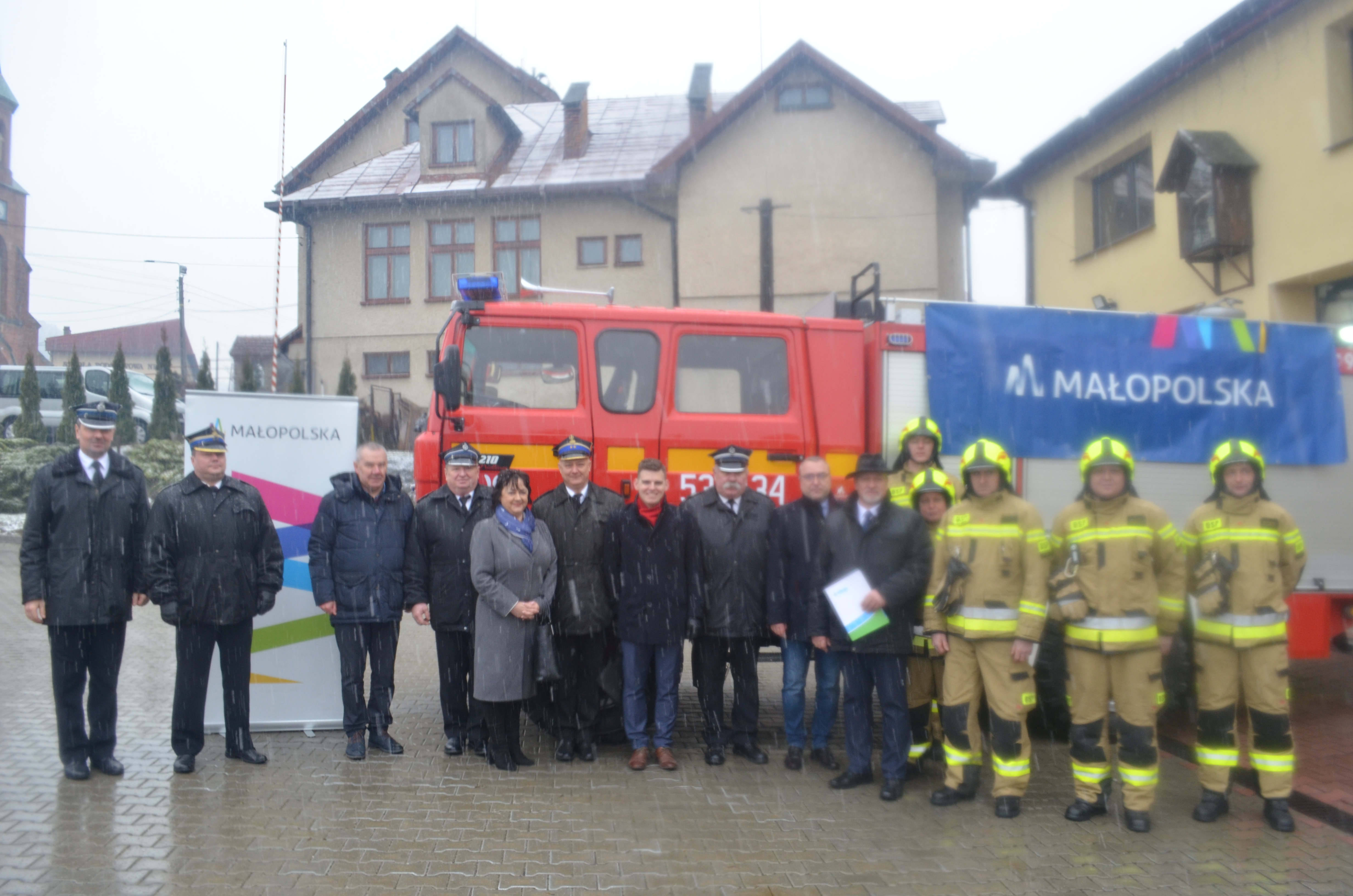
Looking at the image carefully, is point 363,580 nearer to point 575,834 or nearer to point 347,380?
point 575,834

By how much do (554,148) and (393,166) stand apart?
4356 millimetres

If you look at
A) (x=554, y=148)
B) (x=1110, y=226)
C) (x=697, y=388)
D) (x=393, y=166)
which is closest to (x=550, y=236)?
(x=554, y=148)

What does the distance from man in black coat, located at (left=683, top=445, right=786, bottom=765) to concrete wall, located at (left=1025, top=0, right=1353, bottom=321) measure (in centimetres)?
775

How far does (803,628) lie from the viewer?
586 centimetres

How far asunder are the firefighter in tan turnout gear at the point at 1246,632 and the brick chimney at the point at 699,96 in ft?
70.1

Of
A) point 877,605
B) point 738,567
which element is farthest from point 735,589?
point 877,605

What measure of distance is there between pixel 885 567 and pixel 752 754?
1.47 metres

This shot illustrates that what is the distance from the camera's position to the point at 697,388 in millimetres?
6418

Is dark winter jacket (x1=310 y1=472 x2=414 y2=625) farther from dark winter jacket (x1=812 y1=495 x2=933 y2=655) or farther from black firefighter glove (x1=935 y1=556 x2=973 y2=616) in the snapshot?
black firefighter glove (x1=935 y1=556 x2=973 y2=616)

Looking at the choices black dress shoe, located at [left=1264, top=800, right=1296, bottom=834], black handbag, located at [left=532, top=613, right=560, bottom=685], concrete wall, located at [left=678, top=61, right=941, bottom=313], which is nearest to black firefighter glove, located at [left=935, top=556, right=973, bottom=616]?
black dress shoe, located at [left=1264, top=800, right=1296, bottom=834]

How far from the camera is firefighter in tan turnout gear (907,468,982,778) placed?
5.63 m

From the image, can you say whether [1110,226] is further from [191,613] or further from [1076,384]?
[191,613]

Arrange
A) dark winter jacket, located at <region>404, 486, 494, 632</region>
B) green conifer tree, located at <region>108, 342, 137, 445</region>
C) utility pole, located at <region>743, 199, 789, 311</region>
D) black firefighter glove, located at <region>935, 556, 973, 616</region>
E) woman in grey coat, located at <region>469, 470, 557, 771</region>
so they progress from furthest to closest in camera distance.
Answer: green conifer tree, located at <region>108, 342, 137, 445</region>, utility pole, located at <region>743, 199, 789, 311</region>, dark winter jacket, located at <region>404, 486, 494, 632</region>, woman in grey coat, located at <region>469, 470, 557, 771</region>, black firefighter glove, located at <region>935, 556, 973, 616</region>

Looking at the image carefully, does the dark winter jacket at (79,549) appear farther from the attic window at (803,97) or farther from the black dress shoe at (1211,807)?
the attic window at (803,97)
